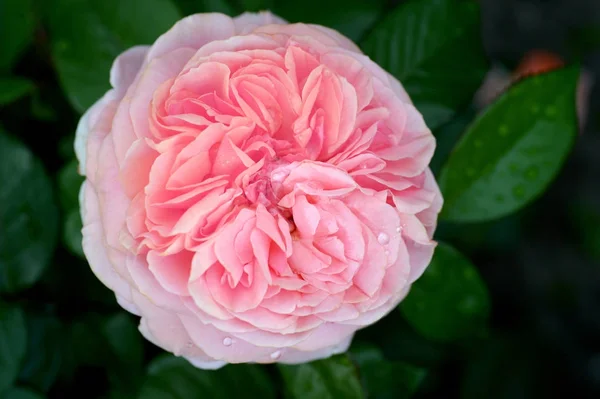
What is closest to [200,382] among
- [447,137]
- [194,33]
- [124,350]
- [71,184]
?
[124,350]

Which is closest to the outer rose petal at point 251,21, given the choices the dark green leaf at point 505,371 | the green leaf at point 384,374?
the green leaf at point 384,374

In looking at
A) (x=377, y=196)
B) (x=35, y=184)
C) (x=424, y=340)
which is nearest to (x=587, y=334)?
(x=424, y=340)

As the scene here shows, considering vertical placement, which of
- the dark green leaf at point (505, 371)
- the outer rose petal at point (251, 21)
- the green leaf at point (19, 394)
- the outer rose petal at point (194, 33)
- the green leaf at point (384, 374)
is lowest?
the dark green leaf at point (505, 371)

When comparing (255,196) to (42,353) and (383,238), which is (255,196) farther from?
(42,353)

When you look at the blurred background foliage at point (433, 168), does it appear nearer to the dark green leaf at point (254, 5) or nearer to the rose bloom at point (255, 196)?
the dark green leaf at point (254, 5)

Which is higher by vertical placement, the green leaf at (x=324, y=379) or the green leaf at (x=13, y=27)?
the green leaf at (x=13, y=27)
